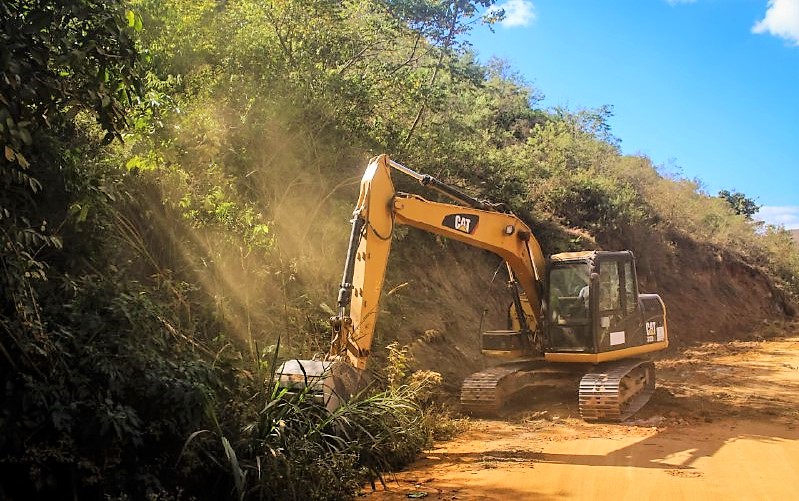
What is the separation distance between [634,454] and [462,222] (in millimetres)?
3505

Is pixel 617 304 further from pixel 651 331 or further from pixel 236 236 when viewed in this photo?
pixel 236 236

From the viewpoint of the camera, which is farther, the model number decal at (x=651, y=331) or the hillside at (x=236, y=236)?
the model number decal at (x=651, y=331)

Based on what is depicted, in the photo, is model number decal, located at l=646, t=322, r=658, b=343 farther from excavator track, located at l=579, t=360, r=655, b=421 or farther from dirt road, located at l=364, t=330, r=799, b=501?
dirt road, located at l=364, t=330, r=799, b=501

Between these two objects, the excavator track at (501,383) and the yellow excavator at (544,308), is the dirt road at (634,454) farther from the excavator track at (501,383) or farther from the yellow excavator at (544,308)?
the yellow excavator at (544,308)

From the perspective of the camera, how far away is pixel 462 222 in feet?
32.1

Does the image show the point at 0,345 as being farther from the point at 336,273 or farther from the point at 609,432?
the point at 336,273

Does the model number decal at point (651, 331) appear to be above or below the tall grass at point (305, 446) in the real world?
above

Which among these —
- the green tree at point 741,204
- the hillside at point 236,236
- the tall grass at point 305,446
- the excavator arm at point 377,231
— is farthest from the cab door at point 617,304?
the green tree at point 741,204

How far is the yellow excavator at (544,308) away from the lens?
29.0 feet

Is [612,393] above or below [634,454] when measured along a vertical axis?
above

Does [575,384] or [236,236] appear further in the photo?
[575,384]

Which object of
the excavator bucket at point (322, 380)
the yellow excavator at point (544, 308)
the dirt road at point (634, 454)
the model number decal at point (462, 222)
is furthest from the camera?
the model number decal at point (462, 222)

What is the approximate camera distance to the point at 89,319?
205 inches

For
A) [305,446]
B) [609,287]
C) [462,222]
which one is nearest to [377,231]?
[462,222]
